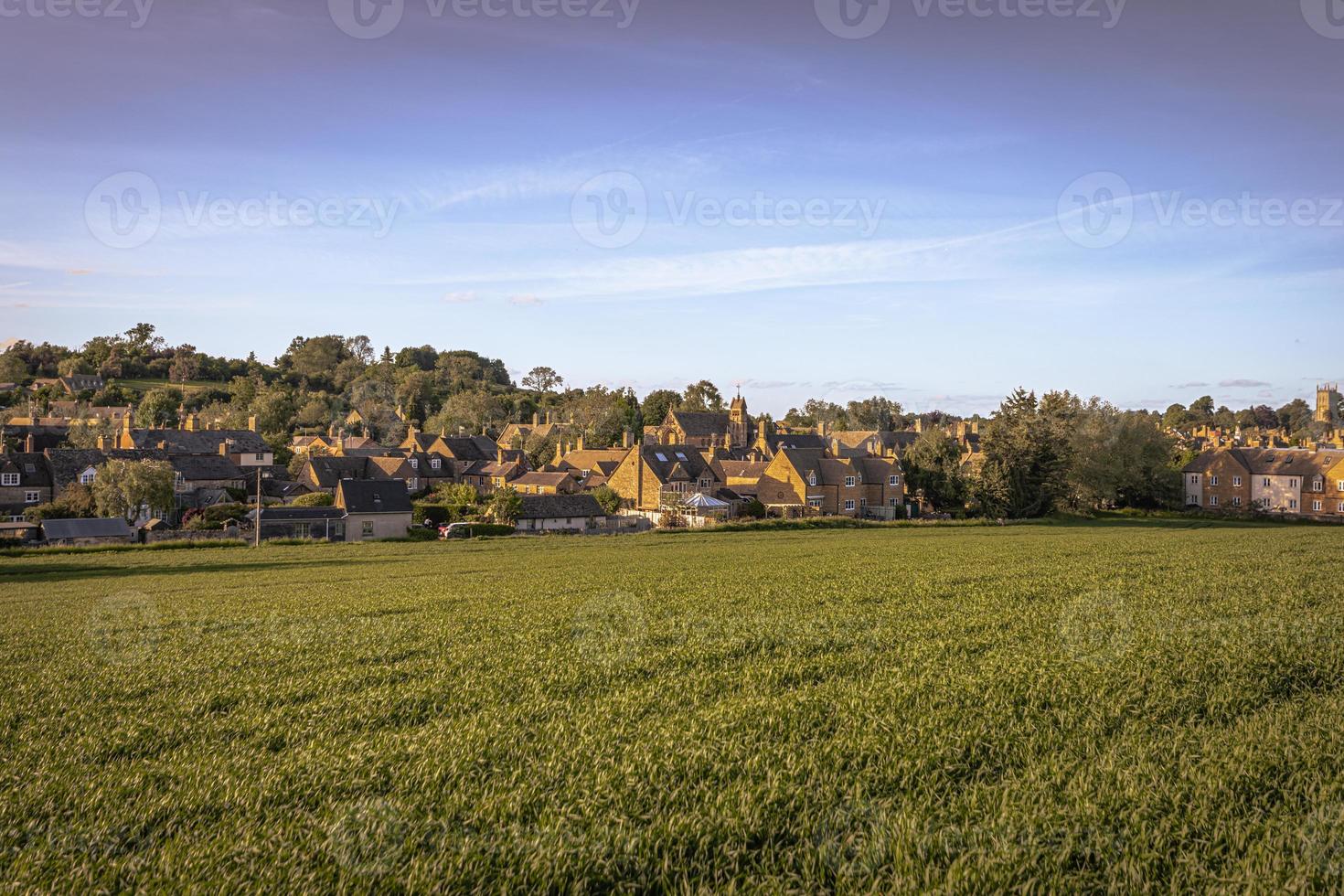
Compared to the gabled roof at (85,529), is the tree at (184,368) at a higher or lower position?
higher

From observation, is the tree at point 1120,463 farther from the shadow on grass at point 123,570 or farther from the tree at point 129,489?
the tree at point 129,489

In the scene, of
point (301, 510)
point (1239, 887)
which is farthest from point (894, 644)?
point (301, 510)

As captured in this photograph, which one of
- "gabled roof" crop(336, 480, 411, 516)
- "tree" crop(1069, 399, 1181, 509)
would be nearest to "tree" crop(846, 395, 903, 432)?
"tree" crop(1069, 399, 1181, 509)

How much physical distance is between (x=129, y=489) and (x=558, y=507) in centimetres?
3167

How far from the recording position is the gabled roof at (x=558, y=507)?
6206 centimetres

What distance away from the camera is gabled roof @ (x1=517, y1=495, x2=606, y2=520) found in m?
62.1

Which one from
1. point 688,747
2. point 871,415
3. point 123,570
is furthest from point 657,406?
point 688,747

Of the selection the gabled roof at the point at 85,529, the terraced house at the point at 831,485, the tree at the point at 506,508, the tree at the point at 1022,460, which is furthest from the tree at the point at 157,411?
the tree at the point at 1022,460

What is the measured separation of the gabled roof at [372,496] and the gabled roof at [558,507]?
9.92m

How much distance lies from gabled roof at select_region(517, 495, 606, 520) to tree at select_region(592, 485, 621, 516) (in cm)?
384

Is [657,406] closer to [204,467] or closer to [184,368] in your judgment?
[204,467]

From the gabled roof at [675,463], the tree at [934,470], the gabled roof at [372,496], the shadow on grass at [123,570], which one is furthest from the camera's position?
the tree at [934,470]

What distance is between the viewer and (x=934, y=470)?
76.3 metres

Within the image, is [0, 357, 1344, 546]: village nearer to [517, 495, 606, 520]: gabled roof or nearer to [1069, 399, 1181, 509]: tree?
[517, 495, 606, 520]: gabled roof
